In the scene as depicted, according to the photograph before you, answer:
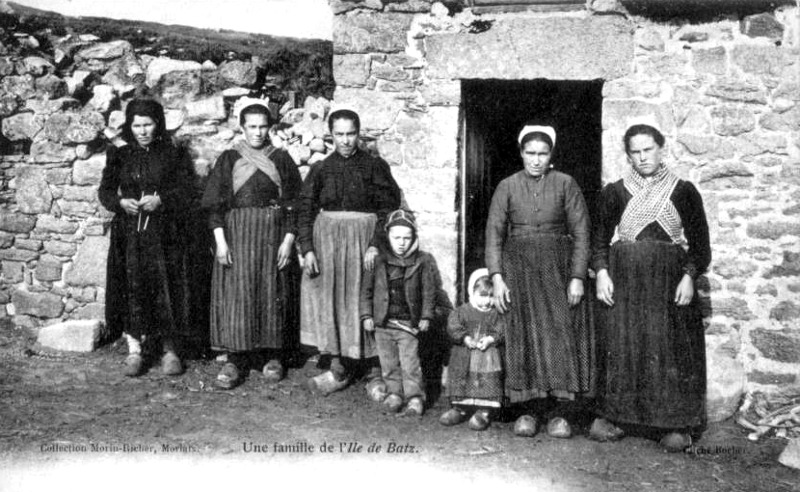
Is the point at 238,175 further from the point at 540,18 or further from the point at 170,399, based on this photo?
the point at 540,18

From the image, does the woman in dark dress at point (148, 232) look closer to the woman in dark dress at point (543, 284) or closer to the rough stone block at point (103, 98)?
the rough stone block at point (103, 98)

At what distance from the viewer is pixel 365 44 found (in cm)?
505

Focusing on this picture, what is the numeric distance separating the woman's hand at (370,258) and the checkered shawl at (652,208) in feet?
5.09

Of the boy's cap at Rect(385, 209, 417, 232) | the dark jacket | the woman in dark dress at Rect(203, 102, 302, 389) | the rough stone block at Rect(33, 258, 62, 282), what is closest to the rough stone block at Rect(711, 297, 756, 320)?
the dark jacket

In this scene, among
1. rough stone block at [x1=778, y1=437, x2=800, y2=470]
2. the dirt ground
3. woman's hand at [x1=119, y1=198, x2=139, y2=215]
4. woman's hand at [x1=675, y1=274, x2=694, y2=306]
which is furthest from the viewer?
woman's hand at [x1=119, y1=198, x2=139, y2=215]

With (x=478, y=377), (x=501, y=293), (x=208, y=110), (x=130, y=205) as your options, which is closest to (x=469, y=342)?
(x=478, y=377)

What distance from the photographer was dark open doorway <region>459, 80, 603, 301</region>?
532cm

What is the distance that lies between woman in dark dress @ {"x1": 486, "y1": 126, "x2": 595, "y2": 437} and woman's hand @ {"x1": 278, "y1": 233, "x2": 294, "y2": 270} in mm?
1417

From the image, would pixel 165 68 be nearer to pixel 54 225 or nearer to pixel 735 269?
pixel 54 225

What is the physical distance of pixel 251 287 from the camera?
4.83 meters

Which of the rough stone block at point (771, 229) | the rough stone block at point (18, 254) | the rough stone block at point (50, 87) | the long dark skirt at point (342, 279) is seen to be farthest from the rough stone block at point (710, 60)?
the rough stone block at point (18, 254)

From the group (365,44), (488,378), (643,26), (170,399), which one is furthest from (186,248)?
(643,26)

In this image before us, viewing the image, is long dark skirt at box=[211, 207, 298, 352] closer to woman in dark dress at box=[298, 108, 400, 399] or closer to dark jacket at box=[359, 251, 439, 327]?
woman in dark dress at box=[298, 108, 400, 399]

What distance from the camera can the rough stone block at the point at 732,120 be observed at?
4516 mm
